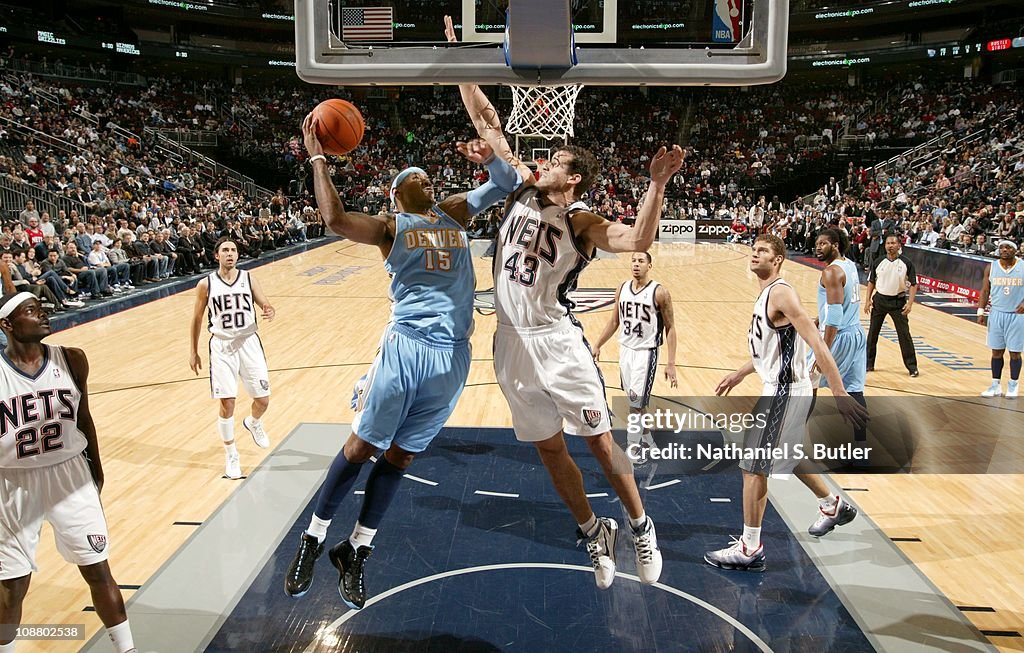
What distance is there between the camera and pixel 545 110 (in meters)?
6.61

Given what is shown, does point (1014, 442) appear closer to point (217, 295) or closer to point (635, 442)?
point (635, 442)

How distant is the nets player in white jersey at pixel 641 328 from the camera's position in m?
6.44

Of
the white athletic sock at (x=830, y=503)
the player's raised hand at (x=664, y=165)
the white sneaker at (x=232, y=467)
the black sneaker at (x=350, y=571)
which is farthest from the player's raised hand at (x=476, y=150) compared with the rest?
the white sneaker at (x=232, y=467)

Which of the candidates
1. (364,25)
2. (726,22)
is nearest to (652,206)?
(726,22)

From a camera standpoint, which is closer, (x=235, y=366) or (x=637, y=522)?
(x=637, y=522)

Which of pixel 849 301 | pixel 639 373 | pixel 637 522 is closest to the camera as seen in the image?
pixel 637 522

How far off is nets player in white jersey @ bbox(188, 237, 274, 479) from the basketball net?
2.55m

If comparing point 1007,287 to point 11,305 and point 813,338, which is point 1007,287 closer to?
point 813,338

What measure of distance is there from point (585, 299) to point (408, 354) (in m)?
10.9

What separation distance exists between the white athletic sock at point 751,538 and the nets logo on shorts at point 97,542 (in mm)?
3341

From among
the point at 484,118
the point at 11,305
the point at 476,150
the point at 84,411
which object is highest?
the point at 484,118

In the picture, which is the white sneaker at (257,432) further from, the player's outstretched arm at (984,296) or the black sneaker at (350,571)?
the player's outstretched arm at (984,296)

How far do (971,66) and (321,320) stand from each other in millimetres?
29661

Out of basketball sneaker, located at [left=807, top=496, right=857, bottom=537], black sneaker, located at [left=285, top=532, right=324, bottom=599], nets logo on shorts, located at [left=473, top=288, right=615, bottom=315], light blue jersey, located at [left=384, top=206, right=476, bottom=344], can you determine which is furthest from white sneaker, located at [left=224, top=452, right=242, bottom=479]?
nets logo on shorts, located at [left=473, top=288, right=615, bottom=315]
